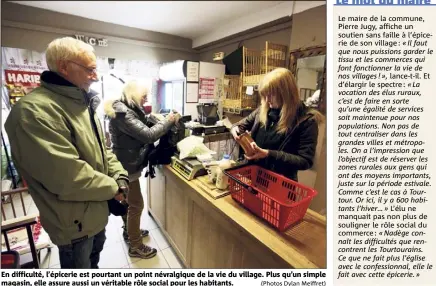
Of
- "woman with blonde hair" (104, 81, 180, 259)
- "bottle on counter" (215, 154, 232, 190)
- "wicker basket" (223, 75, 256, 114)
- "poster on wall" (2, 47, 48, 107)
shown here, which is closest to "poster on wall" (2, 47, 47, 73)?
"poster on wall" (2, 47, 48, 107)

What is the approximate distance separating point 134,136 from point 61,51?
1.78 feet

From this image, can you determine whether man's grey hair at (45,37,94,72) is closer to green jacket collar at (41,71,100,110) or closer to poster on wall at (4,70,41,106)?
green jacket collar at (41,71,100,110)

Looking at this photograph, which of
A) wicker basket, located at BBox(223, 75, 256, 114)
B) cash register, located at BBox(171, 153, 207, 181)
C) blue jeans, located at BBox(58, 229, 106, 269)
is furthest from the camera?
wicker basket, located at BBox(223, 75, 256, 114)

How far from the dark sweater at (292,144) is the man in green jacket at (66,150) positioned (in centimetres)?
73

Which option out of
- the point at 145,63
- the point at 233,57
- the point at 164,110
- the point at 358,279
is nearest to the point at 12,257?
the point at 164,110

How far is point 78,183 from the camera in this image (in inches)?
23.0

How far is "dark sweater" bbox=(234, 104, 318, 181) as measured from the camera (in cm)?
82

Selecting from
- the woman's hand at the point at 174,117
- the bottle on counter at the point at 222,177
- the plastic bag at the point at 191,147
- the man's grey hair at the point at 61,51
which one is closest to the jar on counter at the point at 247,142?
the bottle on counter at the point at 222,177

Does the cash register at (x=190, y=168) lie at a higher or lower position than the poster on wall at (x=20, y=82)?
lower

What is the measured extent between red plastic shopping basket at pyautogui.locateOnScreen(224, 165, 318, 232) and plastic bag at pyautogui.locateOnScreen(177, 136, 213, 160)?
327mm

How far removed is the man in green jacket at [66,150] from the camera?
527mm

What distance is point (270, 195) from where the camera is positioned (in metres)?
0.80

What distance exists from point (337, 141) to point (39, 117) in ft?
3.12

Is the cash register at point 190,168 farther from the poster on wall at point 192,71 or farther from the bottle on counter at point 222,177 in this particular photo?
the poster on wall at point 192,71
